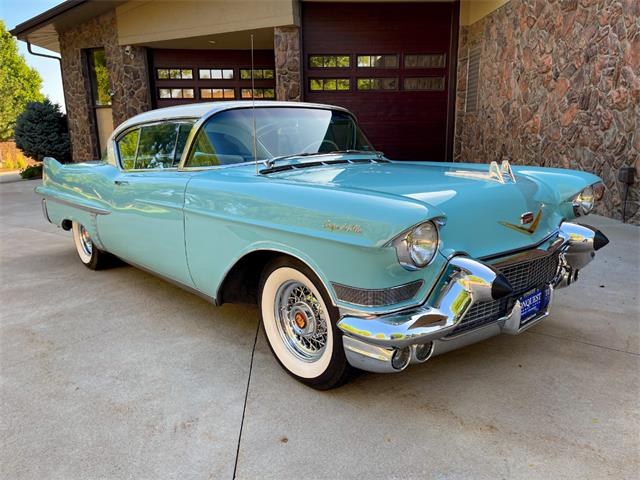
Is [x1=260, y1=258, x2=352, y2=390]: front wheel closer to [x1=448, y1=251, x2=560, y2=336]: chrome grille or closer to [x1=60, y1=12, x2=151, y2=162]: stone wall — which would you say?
[x1=448, y1=251, x2=560, y2=336]: chrome grille

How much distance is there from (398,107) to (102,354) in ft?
27.7

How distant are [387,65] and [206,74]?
4583 mm

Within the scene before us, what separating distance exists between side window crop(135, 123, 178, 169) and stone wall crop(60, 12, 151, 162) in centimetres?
884

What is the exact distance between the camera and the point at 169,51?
37.9 ft

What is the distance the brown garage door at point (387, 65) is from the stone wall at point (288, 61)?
0.29 m

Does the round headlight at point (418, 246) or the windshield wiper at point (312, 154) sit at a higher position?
the windshield wiper at point (312, 154)

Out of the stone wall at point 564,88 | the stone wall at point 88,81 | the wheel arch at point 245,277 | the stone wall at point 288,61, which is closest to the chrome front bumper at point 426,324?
the wheel arch at point 245,277

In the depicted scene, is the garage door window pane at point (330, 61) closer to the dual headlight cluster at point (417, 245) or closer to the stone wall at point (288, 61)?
the stone wall at point (288, 61)

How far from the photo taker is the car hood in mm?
2088

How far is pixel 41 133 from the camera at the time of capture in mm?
13375

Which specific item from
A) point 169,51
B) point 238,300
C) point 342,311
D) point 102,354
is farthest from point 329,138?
point 169,51

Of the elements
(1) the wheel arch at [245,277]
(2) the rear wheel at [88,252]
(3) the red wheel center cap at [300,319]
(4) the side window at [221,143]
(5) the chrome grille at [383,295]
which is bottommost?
(2) the rear wheel at [88,252]

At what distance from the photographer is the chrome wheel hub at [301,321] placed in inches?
91.8

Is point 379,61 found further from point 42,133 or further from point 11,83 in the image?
point 11,83
